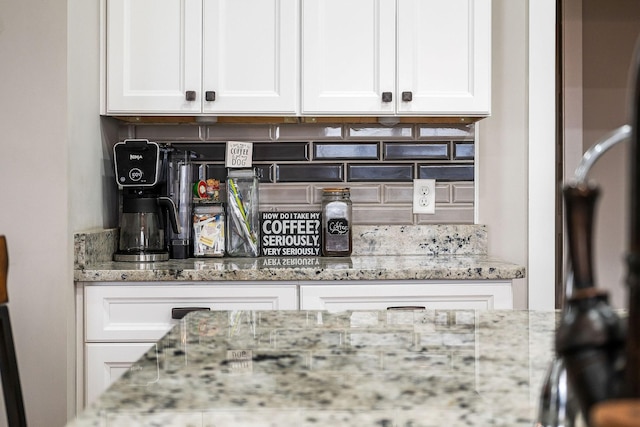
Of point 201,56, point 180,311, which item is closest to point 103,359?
point 180,311

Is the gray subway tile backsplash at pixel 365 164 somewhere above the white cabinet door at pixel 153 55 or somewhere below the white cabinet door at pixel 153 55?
below

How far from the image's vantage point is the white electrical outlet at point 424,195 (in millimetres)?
2674

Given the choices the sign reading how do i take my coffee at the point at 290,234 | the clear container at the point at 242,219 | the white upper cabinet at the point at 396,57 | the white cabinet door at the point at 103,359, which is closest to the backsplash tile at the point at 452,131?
the white upper cabinet at the point at 396,57

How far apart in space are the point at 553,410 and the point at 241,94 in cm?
199

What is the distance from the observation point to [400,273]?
2113 millimetres

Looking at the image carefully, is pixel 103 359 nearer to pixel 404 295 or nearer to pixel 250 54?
pixel 404 295

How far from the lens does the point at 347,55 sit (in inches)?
92.9

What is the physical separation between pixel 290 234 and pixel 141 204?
57 centimetres

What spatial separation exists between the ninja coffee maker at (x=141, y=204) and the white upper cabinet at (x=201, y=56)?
0.16 metres

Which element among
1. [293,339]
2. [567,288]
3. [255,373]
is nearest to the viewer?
[567,288]

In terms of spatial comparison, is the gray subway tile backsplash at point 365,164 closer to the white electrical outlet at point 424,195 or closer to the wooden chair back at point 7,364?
the white electrical outlet at point 424,195

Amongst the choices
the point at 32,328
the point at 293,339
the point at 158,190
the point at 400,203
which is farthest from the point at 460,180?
the point at 293,339

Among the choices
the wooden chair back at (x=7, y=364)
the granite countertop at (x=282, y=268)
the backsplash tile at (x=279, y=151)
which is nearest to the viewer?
the wooden chair back at (x=7, y=364)

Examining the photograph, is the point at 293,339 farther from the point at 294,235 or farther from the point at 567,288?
the point at 294,235
